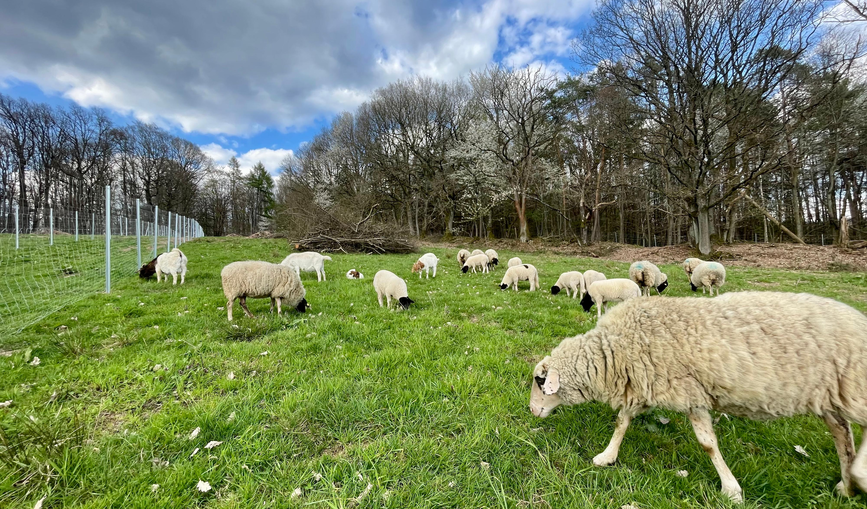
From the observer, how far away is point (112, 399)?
10.6 feet

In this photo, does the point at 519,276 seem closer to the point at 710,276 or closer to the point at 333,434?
the point at 710,276

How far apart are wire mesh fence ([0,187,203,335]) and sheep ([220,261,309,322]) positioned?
2939 mm

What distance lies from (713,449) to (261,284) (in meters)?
7.02

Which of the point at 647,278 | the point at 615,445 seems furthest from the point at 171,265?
the point at 647,278

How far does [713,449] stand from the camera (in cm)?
229

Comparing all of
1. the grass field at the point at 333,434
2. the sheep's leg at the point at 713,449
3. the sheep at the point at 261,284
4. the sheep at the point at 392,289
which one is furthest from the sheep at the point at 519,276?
the sheep's leg at the point at 713,449

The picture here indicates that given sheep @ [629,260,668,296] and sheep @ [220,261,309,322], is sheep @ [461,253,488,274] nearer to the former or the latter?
sheep @ [629,260,668,296]

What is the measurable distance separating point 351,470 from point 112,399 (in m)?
2.89

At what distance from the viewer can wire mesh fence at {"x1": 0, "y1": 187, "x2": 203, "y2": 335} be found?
678cm

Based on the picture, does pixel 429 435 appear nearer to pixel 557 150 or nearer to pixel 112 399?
pixel 112 399

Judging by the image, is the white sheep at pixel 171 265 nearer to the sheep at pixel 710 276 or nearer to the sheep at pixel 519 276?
the sheep at pixel 519 276

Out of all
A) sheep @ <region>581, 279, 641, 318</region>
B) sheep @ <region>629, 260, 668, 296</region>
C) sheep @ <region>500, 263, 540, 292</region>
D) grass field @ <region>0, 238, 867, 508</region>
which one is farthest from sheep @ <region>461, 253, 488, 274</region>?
grass field @ <region>0, 238, 867, 508</region>

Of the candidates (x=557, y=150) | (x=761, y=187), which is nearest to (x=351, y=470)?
(x=557, y=150)

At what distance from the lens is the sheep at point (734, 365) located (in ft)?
6.75
